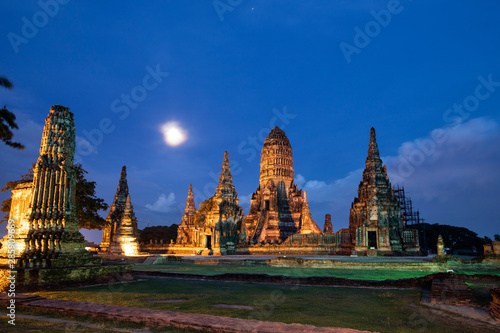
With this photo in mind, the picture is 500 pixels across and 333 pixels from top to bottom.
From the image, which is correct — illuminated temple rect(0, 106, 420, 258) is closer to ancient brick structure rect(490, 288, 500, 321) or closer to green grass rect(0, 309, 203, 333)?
green grass rect(0, 309, 203, 333)

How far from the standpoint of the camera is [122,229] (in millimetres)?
33219

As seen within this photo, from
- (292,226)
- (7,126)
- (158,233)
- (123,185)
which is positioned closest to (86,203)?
(123,185)

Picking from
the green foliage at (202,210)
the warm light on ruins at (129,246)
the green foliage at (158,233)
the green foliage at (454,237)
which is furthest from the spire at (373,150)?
the green foliage at (158,233)

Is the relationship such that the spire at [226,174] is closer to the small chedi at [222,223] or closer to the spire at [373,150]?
the small chedi at [222,223]

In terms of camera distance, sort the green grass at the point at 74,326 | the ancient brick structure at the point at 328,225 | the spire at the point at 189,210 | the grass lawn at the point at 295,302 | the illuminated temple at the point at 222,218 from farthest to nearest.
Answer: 1. the ancient brick structure at the point at 328,225
2. the spire at the point at 189,210
3. the illuminated temple at the point at 222,218
4. the grass lawn at the point at 295,302
5. the green grass at the point at 74,326

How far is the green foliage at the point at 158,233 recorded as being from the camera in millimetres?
66700

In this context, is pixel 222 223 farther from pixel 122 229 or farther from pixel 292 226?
pixel 292 226

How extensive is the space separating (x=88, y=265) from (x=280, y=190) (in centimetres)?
4894

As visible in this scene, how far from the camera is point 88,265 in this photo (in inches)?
403

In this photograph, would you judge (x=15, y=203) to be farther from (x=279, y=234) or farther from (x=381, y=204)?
(x=279, y=234)

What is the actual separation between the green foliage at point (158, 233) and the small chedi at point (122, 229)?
25449 mm

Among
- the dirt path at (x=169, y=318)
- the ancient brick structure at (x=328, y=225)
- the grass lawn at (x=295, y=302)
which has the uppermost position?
the ancient brick structure at (x=328, y=225)

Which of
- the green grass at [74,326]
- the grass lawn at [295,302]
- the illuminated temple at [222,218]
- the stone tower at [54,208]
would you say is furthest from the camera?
the illuminated temple at [222,218]

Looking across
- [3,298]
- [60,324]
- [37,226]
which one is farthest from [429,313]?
[37,226]
